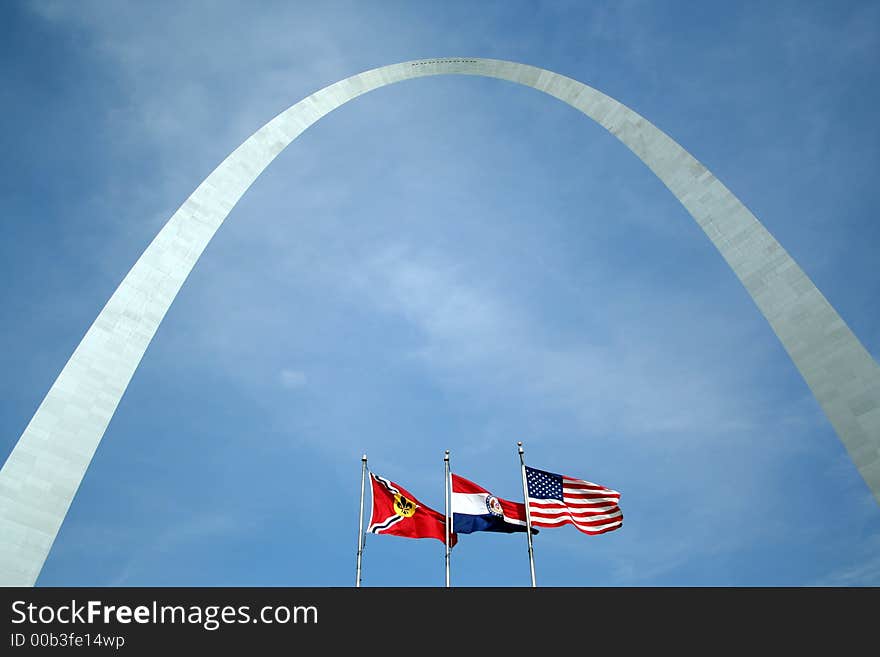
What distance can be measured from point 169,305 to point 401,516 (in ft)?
31.4

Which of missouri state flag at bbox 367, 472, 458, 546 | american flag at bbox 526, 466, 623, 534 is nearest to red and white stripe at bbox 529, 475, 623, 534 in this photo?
american flag at bbox 526, 466, 623, 534

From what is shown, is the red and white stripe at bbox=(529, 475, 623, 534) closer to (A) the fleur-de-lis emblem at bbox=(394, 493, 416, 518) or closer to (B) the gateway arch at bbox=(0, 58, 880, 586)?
(A) the fleur-de-lis emblem at bbox=(394, 493, 416, 518)

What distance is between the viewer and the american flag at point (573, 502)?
20.9m

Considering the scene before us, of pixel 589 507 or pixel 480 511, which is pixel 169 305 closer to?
pixel 480 511

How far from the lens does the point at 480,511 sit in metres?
20.8

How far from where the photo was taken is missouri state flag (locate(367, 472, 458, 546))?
1981cm

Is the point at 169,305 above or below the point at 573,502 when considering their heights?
above

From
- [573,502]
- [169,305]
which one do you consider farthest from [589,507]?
[169,305]

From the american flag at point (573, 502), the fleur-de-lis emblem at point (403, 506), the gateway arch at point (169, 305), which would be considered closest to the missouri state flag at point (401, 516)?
the fleur-de-lis emblem at point (403, 506)

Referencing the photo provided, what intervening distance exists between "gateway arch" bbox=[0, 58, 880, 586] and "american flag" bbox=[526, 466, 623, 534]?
7.19m
